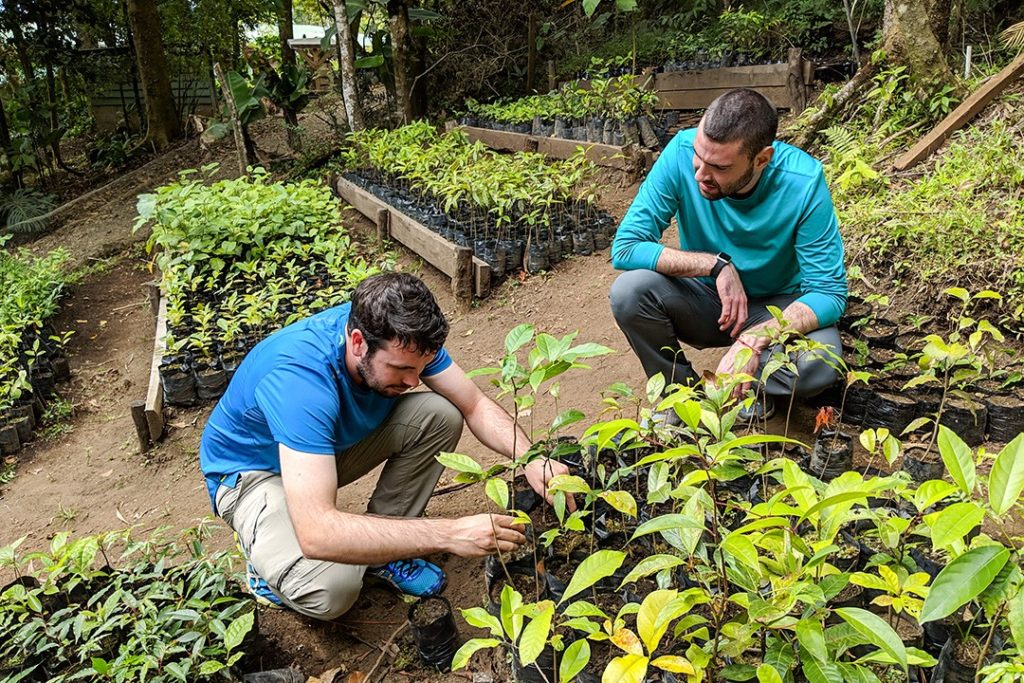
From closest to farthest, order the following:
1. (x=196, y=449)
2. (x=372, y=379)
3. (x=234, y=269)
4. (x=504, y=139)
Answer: (x=372, y=379), (x=196, y=449), (x=234, y=269), (x=504, y=139)

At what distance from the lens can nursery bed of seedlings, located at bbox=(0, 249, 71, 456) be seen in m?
4.49

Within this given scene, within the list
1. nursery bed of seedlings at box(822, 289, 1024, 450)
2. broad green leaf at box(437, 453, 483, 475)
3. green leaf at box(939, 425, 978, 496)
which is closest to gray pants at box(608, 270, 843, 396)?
nursery bed of seedlings at box(822, 289, 1024, 450)

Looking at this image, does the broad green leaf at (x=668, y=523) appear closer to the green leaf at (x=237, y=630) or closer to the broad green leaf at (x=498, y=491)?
the broad green leaf at (x=498, y=491)

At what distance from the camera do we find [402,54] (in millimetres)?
9367

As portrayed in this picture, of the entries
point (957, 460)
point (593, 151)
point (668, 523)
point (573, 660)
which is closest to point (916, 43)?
point (593, 151)

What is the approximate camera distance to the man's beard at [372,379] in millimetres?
2182

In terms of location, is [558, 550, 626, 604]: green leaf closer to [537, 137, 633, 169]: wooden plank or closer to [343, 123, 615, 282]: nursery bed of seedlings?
[343, 123, 615, 282]: nursery bed of seedlings

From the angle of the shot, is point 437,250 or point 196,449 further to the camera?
point 437,250

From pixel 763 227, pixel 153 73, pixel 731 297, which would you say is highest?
pixel 153 73

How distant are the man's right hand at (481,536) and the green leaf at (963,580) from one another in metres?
1.16

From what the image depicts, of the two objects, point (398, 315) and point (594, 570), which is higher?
point (398, 315)

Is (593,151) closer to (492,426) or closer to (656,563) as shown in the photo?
(492,426)

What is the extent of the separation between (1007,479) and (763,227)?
1887mm

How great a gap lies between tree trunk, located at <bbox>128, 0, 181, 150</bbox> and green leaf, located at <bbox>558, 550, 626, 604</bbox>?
12058 millimetres
